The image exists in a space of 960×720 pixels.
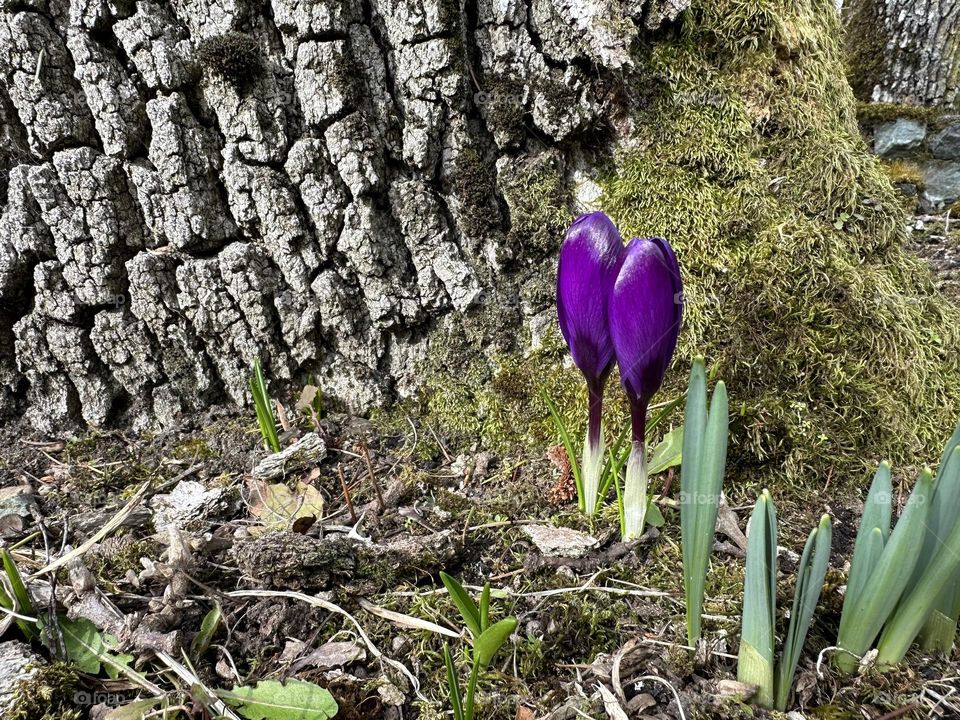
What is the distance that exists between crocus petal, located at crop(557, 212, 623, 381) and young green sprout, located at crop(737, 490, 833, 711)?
1.41 ft

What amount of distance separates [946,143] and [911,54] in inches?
30.3

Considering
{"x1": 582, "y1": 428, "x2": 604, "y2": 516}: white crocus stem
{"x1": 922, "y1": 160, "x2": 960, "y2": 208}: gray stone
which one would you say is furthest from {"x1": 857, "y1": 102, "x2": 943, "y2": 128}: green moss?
{"x1": 582, "y1": 428, "x2": 604, "y2": 516}: white crocus stem

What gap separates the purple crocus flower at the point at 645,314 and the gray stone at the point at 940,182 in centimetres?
368

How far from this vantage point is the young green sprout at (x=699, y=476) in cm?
96

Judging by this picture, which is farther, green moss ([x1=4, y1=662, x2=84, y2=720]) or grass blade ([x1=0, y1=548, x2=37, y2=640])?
grass blade ([x1=0, y1=548, x2=37, y2=640])

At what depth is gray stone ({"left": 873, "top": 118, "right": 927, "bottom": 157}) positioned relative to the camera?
405cm

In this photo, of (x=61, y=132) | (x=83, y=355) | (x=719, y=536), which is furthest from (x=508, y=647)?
(x=61, y=132)

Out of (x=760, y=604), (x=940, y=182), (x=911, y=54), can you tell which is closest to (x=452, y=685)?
(x=760, y=604)

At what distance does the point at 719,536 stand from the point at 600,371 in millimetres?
454

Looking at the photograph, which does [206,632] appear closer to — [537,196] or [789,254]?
[537,196]

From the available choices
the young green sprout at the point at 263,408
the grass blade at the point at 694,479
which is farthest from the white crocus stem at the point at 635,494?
the young green sprout at the point at 263,408

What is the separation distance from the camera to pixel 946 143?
3990 millimetres

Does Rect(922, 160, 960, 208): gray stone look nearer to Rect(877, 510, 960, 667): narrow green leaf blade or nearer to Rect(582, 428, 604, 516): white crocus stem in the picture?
Rect(582, 428, 604, 516): white crocus stem

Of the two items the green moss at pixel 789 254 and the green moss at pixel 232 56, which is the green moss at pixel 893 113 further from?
the green moss at pixel 232 56
